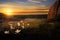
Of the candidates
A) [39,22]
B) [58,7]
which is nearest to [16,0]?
[39,22]

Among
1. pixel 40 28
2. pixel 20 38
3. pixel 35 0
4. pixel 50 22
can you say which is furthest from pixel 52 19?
pixel 20 38

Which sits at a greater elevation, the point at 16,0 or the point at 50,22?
the point at 16,0

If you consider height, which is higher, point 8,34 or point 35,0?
point 35,0

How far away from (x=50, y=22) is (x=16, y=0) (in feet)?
1.48

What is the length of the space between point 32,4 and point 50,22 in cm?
28

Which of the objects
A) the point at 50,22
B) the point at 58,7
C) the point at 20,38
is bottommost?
the point at 20,38

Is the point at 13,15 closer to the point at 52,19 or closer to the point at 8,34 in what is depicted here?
the point at 8,34

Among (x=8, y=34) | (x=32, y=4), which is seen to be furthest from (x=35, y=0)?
(x=8, y=34)

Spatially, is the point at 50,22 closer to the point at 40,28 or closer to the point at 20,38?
the point at 40,28

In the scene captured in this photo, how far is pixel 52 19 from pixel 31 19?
24 cm

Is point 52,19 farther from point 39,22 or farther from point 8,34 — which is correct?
point 8,34

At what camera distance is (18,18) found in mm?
1837

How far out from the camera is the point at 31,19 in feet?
6.08

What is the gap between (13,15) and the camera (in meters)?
1.84
